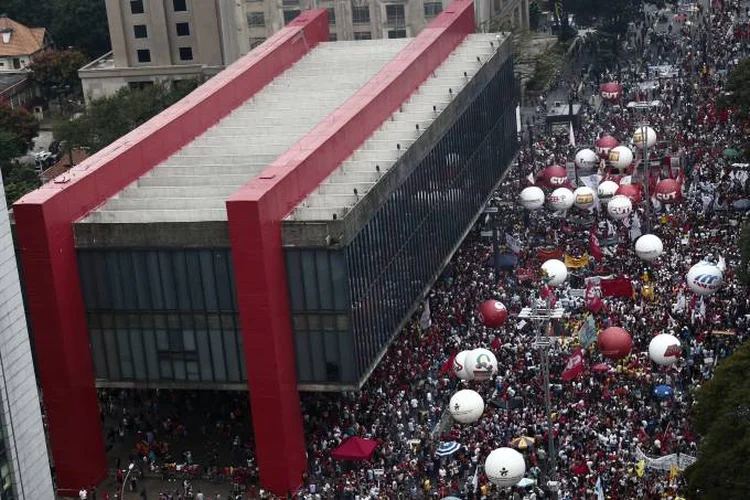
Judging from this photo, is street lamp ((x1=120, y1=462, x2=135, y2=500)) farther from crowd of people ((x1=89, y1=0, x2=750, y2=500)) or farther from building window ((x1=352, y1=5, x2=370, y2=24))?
building window ((x1=352, y1=5, x2=370, y2=24))

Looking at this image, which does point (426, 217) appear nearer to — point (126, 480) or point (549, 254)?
point (549, 254)

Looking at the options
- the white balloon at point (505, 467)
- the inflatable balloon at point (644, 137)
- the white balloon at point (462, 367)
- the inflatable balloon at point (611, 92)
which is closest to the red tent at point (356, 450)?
the white balloon at point (462, 367)

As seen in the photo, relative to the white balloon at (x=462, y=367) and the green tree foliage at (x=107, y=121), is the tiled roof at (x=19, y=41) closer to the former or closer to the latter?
the green tree foliage at (x=107, y=121)

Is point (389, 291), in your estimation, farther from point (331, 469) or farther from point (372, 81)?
point (372, 81)

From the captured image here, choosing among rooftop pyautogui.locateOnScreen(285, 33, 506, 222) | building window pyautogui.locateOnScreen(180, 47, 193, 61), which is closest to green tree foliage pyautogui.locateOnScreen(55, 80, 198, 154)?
building window pyautogui.locateOnScreen(180, 47, 193, 61)

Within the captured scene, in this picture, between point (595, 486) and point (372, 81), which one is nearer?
point (595, 486)

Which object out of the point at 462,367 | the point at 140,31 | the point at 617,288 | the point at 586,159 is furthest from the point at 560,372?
the point at 140,31

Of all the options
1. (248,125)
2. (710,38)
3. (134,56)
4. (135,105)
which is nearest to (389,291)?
(248,125)
